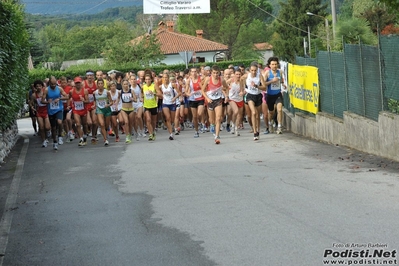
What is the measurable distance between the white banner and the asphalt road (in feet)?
53.0

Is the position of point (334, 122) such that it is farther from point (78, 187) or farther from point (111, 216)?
point (111, 216)

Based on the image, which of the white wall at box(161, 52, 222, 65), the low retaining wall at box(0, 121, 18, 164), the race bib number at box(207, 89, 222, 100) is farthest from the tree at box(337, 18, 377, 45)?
the white wall at box(161, 52, 222, 65)

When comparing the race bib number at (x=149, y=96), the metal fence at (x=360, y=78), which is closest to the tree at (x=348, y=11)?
the race bib number at (x=149, y=96)

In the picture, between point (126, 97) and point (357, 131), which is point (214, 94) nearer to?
point (126, 97)

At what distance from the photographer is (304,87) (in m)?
21.2

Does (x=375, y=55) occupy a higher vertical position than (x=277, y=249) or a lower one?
higher

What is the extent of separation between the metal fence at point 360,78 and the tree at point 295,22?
7496cm

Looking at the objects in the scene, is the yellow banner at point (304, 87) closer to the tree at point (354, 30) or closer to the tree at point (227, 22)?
the tree at point (354, 30)

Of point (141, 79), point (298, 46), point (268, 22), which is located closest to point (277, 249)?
point (141, 79)

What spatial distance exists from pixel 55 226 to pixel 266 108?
39.1ft

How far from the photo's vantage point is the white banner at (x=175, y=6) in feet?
107

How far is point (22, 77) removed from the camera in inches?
938

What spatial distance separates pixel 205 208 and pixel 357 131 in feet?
21.1

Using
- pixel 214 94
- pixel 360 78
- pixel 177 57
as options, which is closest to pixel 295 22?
pixel 177 57
